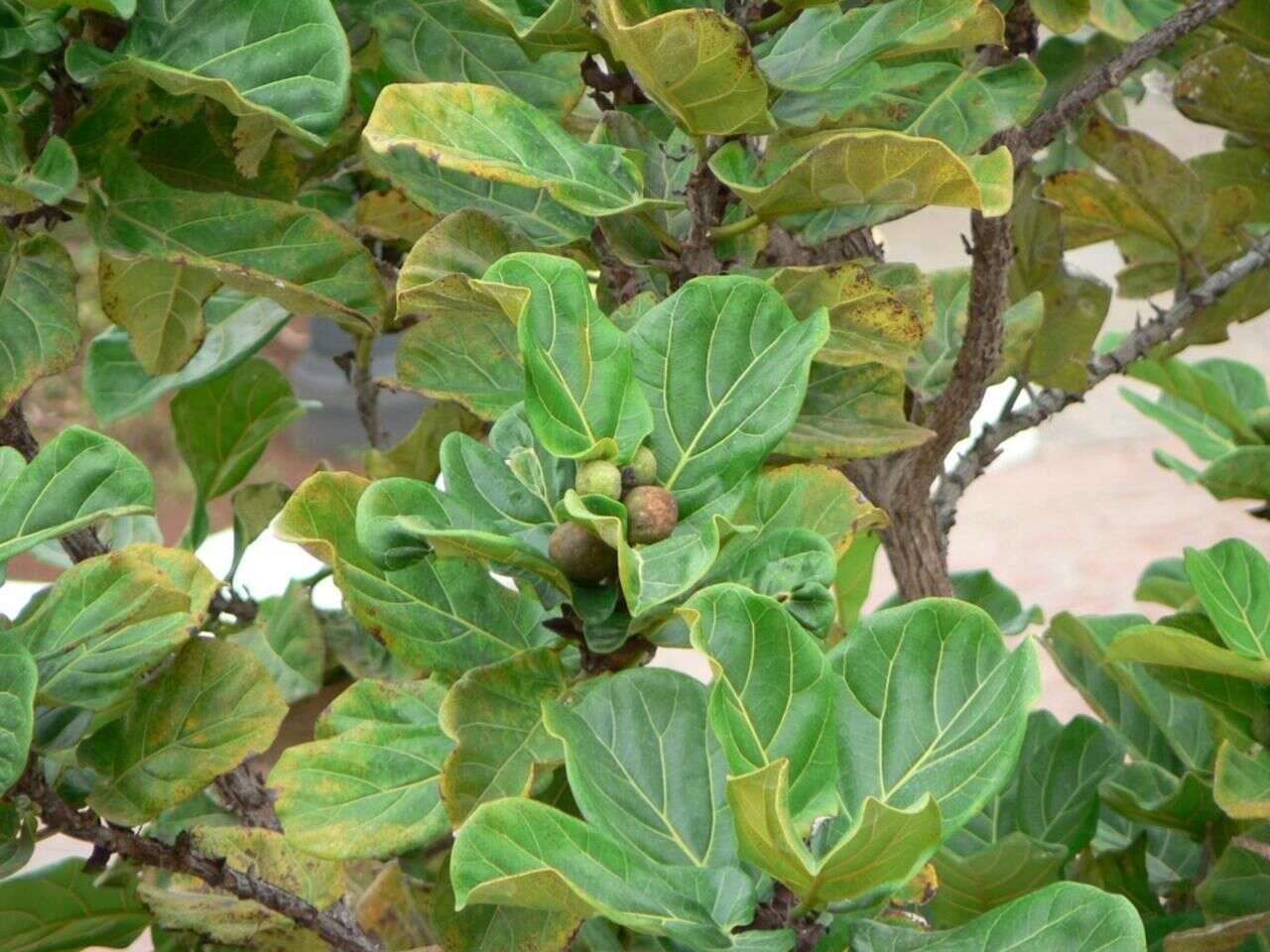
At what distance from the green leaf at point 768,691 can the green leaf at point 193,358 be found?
15.2 inches

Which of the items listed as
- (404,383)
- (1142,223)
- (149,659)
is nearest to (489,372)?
(404,383)

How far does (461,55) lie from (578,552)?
0.26 m

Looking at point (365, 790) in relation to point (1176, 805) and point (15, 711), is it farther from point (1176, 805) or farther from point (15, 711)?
point (1176, 805)

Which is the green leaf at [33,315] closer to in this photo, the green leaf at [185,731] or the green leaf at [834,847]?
the green leaf at [185,731]

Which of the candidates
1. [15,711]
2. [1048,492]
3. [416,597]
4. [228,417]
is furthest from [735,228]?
[1048,492]

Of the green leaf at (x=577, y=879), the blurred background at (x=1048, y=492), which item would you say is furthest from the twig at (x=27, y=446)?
the blurred background at (x=1048, y=492)

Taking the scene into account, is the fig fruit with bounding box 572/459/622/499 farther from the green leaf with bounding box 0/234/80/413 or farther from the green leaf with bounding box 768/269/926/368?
the green leaf with bounding box 0/234/80/413

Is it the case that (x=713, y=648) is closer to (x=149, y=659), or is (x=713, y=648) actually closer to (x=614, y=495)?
(x=614, y=495)

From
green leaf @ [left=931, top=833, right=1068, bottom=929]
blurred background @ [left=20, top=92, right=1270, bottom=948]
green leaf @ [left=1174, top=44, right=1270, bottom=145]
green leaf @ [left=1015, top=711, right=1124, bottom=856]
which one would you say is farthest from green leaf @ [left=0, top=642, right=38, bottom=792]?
blurred background @ [left=20, top=92, right=1270, bottom=948]

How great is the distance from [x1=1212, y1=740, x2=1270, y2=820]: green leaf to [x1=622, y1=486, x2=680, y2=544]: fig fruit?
0.24 metres

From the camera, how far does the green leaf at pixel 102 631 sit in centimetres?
50

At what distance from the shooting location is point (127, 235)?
59 centimetres

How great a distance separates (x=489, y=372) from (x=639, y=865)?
0.18 metres

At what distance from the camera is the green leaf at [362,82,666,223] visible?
1.52 ft
